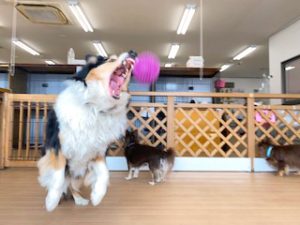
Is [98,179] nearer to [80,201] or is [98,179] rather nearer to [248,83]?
[80,201]

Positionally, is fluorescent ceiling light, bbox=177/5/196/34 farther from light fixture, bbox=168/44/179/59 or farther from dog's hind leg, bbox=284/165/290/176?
dog's hind leg, bbox=284/165/290/176

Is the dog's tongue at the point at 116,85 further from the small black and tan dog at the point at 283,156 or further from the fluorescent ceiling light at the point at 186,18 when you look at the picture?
the fluorescent ceiling light at the point at 186,18

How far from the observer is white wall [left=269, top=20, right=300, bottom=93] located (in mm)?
5598

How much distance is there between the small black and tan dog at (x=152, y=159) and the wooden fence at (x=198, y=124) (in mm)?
553

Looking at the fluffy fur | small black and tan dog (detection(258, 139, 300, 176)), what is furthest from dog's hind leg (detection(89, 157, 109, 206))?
small black and tan dog (detection(258, 139, 300, 176))

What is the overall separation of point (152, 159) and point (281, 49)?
16.3 ft

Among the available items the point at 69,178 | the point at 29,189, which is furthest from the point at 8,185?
the point at 69,178

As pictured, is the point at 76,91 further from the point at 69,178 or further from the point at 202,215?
the point at 202,215

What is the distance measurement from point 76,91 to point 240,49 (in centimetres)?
742

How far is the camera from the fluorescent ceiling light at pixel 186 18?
4896 mm

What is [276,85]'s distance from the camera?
627cm

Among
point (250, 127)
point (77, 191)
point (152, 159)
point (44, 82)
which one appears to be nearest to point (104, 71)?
point (77, 191)

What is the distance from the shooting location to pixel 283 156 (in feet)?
10.0

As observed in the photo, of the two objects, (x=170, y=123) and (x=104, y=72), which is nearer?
(x=104, y=72)
